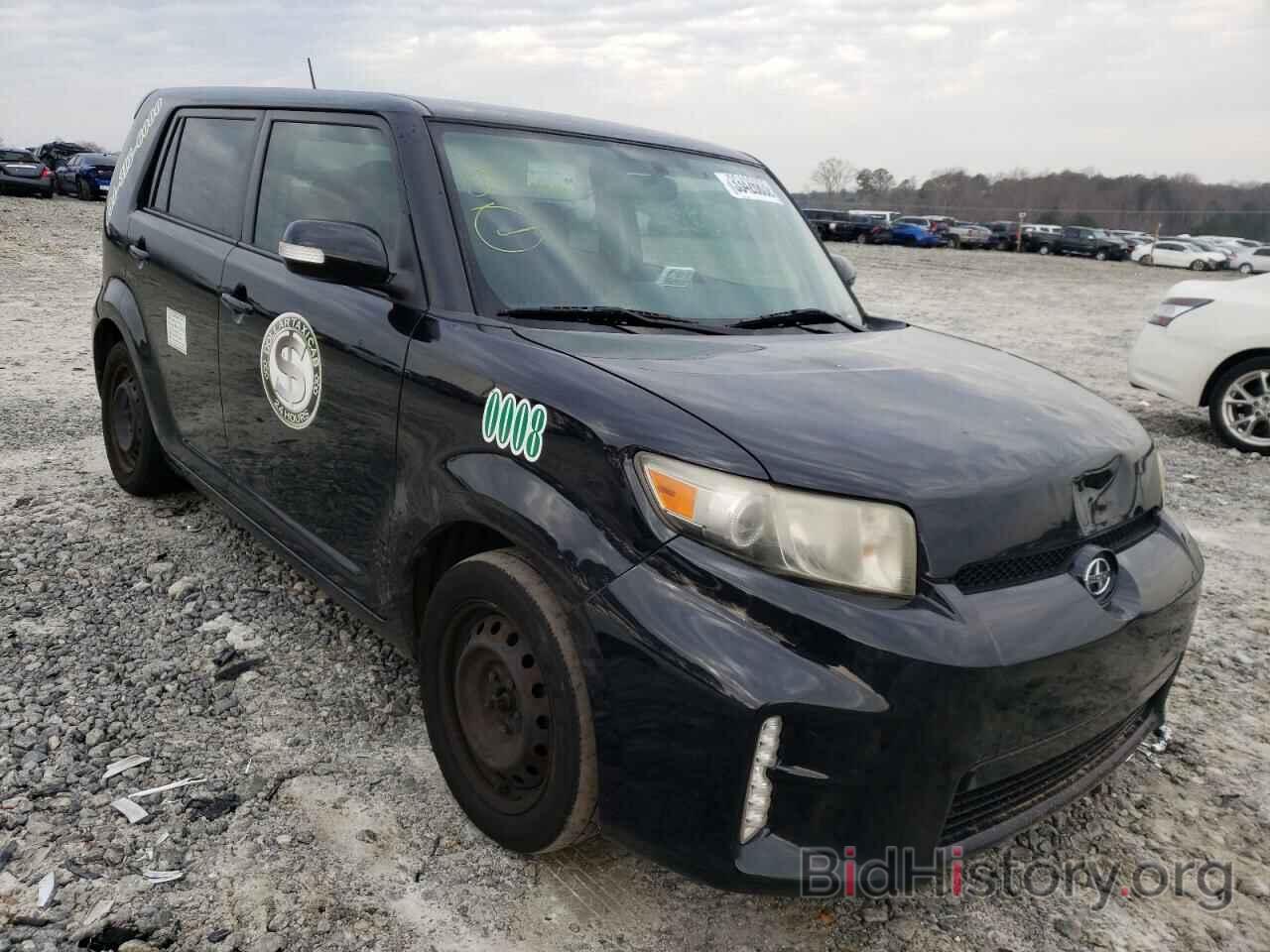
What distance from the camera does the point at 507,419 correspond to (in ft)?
7.39

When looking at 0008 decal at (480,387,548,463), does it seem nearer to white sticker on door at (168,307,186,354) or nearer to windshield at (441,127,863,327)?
windshield at (441,127,863,327)

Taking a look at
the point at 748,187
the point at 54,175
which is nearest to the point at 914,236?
the point at 54,175

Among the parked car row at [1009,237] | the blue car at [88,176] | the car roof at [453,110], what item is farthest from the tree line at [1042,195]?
the car roof at [453,110]

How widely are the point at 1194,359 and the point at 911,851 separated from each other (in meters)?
6.70

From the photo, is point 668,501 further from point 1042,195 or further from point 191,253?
point 1042,195

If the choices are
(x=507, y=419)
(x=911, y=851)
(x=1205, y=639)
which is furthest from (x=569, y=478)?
(x=1205, y=639)

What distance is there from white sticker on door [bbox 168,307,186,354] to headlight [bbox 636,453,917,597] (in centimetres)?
266

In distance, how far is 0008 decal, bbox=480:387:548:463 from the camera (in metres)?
2.18

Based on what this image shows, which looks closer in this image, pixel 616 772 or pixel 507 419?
pixel 616 772

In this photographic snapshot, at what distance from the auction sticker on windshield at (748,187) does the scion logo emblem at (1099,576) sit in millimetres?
1848

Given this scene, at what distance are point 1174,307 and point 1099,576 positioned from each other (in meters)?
6.41

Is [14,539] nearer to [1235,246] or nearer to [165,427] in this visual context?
[165,427]

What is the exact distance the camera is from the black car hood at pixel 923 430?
1960 millimetres

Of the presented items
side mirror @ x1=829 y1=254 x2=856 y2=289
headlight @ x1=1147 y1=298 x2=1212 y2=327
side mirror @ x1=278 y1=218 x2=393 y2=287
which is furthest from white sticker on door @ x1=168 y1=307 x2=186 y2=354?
headlight @ x1=1147 y1=298 x2=1212 y2=327
